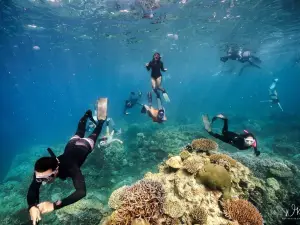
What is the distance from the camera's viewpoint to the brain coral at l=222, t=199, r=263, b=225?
15.8ft

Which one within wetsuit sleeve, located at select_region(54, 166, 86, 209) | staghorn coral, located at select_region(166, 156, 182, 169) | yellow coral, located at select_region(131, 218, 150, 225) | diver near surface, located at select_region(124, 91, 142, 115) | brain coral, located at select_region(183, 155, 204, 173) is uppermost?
wetsuit sleeve, located at select_region(54, 166, 86, 209)

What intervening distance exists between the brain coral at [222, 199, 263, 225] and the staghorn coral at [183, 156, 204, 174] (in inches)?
40.6

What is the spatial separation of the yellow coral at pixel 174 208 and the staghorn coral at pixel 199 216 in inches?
9.7

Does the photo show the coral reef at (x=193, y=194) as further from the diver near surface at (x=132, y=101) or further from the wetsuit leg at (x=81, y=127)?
the diver near surface at (x=132, y=101)

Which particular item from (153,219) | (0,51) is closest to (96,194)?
(153,219)

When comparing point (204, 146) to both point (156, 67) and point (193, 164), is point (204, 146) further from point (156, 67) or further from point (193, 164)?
point (156, 67)

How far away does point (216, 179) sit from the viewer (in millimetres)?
5371

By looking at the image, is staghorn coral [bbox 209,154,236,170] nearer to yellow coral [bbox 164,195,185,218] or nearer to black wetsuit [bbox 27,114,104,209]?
yellow coral [bbox 164,195,185,218]

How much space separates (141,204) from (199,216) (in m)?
1.28

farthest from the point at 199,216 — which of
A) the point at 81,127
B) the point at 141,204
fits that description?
the point at 81,127

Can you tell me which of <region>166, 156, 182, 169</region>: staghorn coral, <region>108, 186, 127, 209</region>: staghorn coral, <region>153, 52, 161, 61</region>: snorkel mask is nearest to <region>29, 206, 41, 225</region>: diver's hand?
<region>108, 186, 127, 209</region>: staghorn coral

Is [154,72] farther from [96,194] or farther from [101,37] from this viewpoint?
[101,37]

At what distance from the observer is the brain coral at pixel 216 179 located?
538cm

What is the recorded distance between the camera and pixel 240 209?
499cm
